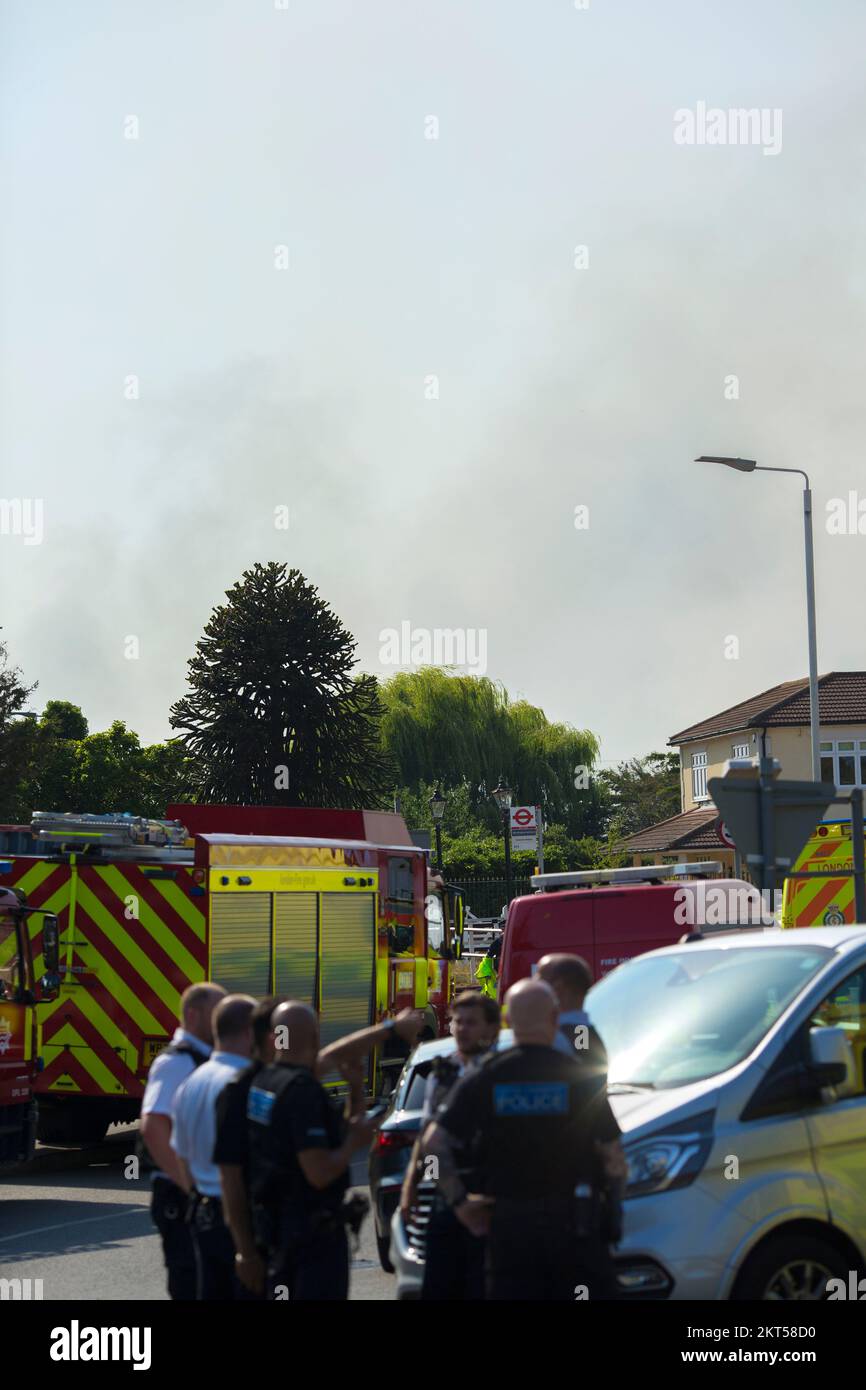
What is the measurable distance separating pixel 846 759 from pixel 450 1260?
59.2m

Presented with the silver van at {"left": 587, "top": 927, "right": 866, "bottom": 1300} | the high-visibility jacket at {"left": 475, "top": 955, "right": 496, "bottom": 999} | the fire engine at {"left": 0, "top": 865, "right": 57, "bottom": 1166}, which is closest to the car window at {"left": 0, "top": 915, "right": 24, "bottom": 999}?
the fire engine at {"left": 0, "top": 865, "right": 57, "bottom": 1166}

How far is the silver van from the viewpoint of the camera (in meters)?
6.31

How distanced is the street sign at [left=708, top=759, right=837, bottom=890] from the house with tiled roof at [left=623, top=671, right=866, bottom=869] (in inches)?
1895

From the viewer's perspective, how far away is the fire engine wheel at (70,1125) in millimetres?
15906

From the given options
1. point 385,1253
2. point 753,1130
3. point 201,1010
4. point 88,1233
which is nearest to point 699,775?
point 88,1233

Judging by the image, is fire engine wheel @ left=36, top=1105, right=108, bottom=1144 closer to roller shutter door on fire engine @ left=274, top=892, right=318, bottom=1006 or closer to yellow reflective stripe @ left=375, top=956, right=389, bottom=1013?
roller shutter door on fire engine @ left=274, top=892, right=318, bottom=1006

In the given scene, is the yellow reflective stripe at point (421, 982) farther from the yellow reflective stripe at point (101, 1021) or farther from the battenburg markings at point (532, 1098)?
the battenburg markings at point (532, 1098)

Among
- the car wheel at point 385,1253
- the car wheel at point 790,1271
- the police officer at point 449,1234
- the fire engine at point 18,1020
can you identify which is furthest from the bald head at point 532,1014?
the fire engine at point 18,1020

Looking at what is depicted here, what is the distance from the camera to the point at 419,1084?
389 inches

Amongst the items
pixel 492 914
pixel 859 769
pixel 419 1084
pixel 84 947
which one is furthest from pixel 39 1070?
pixel 859 769

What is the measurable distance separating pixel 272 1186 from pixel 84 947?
10.4 meters

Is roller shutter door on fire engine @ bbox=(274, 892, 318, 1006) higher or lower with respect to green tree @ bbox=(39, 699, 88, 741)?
lower
